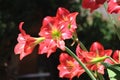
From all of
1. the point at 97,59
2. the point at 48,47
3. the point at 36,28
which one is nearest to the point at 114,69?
the point at 97,59

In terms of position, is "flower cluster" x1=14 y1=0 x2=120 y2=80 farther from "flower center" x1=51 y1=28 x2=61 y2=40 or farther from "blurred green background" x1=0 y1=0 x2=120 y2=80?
"blurred green background" x1=0 y1=0 x2=120 y2=80

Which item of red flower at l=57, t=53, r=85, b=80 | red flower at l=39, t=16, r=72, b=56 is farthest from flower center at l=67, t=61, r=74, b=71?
red flower at l=39, t=16, r=72, b=56

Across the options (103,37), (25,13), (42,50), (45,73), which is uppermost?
(42,50)

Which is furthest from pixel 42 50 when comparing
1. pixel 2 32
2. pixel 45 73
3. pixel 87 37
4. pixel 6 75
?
pixel 45 73

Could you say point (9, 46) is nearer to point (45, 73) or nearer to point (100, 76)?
point (45, 73)

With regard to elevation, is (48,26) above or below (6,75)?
above

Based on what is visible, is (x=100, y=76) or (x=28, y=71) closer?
(x=100, y=76)

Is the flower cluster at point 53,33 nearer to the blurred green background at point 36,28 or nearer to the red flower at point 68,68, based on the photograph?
the red flower at point 68,68

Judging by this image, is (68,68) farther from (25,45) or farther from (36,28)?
(36,28)
